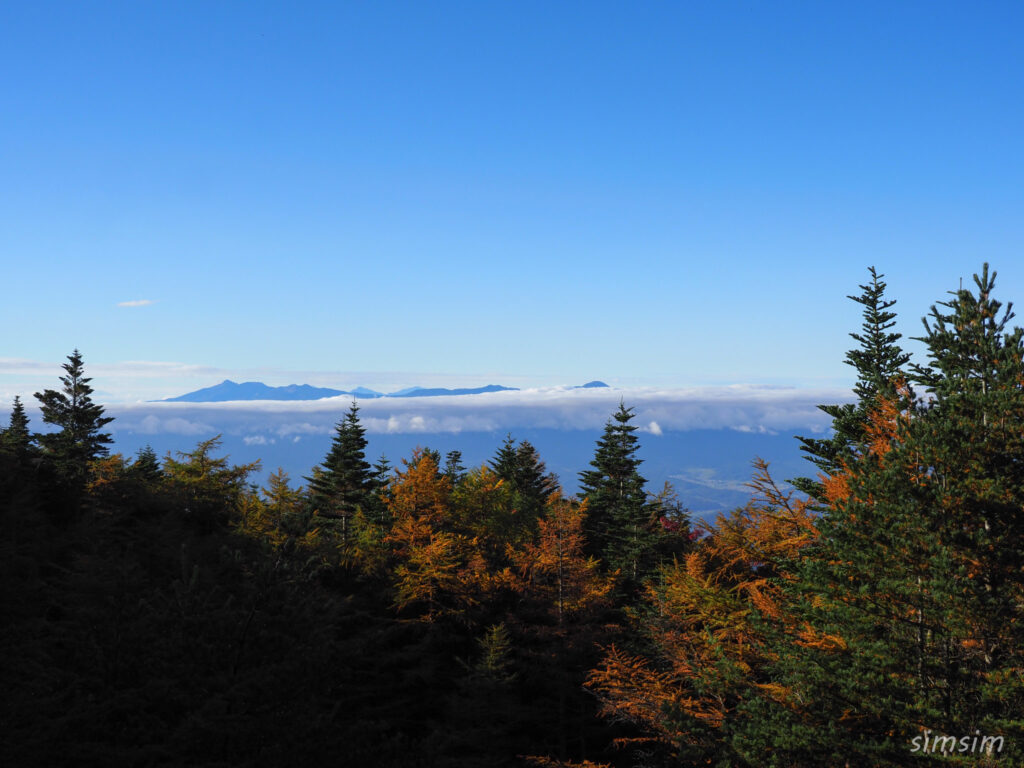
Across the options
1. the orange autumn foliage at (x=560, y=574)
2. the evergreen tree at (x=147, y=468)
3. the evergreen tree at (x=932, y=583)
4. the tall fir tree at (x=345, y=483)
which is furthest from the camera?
the evergreen tree at (x=147, y=468)

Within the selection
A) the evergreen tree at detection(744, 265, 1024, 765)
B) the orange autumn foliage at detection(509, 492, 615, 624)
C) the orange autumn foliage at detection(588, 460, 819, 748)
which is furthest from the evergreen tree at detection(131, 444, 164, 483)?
the evergreen tree at detection(744, 265, 1024, 765)

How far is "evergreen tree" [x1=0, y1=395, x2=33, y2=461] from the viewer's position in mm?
56281

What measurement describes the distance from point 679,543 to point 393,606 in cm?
2394

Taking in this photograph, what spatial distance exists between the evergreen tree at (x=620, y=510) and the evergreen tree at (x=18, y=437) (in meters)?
47.6

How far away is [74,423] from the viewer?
62.8 m

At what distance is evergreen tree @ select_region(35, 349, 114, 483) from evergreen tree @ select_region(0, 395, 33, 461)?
160 centimetres

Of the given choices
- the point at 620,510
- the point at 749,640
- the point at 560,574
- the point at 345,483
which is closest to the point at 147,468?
the point at 345,483

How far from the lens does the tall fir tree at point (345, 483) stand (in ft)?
189

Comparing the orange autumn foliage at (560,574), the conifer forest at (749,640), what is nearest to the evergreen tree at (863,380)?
the conifer forest at (749,640)

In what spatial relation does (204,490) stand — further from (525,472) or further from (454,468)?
(525,472)

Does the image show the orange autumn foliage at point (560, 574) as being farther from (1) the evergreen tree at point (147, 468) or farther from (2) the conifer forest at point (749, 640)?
(1) the evergreen tree at point (147, 468)

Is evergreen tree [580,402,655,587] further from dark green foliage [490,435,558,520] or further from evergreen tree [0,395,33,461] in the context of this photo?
evergreen tree [0,395,33,461]

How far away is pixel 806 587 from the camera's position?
20766mm

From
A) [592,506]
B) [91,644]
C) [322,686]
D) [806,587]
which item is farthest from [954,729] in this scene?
[592,506]
